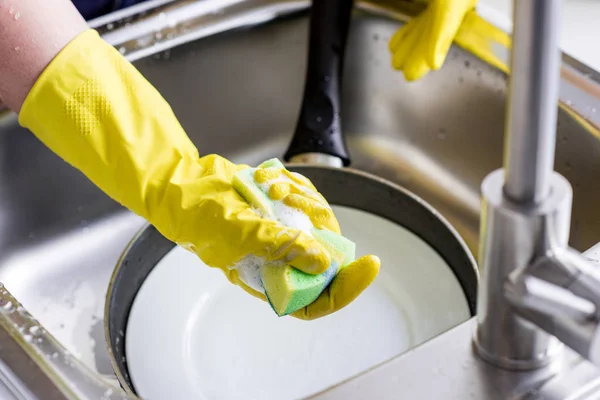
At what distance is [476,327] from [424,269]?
33 cm

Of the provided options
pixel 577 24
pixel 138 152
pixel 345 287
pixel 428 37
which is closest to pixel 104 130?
pixel 138 152

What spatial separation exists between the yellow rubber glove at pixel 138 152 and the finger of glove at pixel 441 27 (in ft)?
1.07

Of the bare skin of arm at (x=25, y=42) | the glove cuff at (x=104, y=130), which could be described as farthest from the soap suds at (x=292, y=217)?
the bare skin of arm at (x=25, y=42)

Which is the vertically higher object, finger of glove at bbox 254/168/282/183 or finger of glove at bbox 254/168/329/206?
finger of glove at bbox 254/168/282/183

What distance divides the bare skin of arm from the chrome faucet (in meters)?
0.45

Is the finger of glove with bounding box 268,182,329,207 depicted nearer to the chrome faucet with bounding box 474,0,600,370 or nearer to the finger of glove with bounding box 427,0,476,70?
the chrome faucet with bounding box 474,0,600,370

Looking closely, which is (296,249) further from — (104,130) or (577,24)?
(577,24)

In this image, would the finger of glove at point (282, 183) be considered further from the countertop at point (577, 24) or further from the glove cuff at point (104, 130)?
the countertop at point (577, 24)

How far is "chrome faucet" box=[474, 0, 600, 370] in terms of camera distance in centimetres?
36

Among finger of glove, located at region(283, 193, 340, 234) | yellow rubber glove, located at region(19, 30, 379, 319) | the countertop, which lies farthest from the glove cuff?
the countertop

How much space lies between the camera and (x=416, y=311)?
782 millimetres

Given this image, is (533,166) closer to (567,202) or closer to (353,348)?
(567,202)

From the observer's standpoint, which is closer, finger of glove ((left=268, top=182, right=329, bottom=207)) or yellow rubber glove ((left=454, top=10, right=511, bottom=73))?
finger of glove ((left=268, top=182, right=329, bottom=207))

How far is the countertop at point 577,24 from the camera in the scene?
2.98 feet
